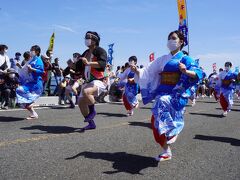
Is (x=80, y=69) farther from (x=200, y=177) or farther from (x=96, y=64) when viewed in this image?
(x=200, y=177)

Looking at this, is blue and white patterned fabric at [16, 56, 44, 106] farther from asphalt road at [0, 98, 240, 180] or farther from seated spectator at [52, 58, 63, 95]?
seated spectator at [52, 58, 63, 95]

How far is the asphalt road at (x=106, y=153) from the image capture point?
4340mm

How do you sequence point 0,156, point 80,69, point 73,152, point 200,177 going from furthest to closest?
point 80,69 → point 73,152 → point 0,156 → point 200,177

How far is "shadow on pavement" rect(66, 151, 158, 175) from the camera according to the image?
459 cm

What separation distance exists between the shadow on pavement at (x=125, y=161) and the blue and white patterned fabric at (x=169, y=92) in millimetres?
478

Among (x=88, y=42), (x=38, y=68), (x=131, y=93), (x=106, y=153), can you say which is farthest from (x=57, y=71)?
(x=106, y=153)

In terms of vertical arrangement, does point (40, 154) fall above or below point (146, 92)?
below

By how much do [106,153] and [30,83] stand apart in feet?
14.8

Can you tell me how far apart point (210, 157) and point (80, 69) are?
3.44 metres

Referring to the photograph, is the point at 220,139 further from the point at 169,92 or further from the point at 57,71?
the point at 57,71

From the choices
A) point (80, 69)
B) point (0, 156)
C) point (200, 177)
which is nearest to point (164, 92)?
point (200, 177)

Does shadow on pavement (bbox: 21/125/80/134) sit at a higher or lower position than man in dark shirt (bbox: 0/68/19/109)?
lower

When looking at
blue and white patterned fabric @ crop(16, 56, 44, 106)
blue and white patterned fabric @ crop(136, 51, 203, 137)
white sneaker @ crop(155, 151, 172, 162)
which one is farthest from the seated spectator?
white sneaker @ crop(155, 151, 172, 162)

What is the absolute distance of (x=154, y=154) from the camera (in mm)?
5559
